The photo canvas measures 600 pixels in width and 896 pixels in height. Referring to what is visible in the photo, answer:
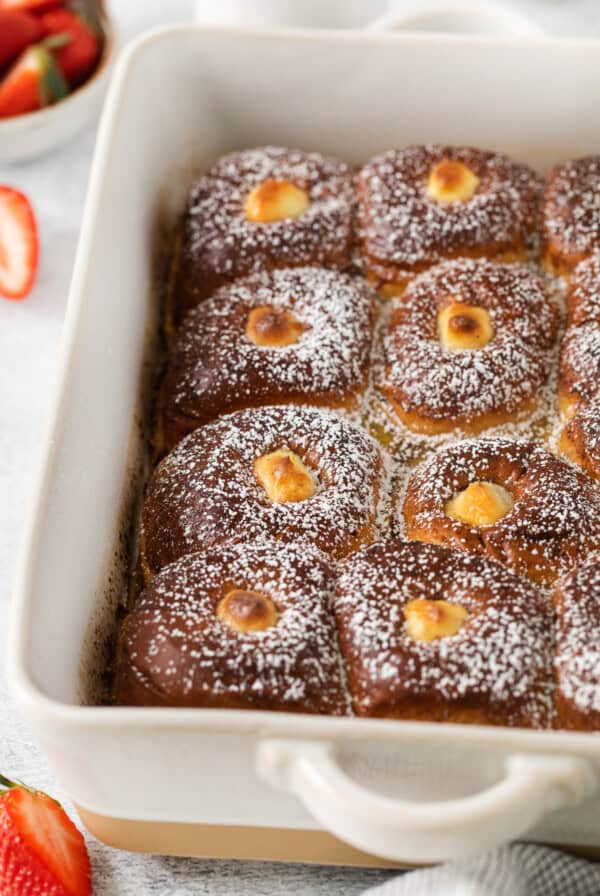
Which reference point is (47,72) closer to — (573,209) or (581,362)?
(573,209)

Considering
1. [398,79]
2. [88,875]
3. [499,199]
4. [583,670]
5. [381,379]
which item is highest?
[398,79]

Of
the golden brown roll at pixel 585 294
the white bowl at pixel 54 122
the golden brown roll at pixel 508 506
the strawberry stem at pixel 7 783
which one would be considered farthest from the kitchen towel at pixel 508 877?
the white bowl at pixel 54 122

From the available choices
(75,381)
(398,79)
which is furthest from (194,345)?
(398,79)

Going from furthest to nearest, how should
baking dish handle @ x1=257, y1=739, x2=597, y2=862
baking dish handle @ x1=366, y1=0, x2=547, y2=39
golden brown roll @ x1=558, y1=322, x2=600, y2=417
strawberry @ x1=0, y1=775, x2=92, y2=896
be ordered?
1. baking dish handle @ x1=366, y1=0, x2=547, y2=39
2. golden brown roll @ x1=558, y1=322, x2=600, y2=417
3. strawberry @ x1=0, y1=775, x2=92, y2=896
4. baking dish handle @ x1=257, y1=739, x2=597, y2=862

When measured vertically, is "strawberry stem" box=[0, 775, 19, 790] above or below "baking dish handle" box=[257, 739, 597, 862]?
below

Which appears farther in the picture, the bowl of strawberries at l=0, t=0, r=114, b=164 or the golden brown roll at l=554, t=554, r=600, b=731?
the bowl of strawberries at l=0, t=0, r=114, b=164

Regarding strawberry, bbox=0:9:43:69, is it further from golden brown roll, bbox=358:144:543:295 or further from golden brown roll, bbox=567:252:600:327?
golden brown roll, bbox=567:252:600:327

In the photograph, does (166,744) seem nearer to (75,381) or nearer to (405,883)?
(405,883)

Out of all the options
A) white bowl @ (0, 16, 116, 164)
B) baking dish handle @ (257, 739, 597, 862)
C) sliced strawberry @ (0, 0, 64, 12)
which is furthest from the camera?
sliced strawberry @ (0, 0, 64, 12)

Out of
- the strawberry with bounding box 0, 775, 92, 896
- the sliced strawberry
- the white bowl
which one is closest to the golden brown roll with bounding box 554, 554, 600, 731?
the strawberry with bounding box 0, 775, 92, 896
